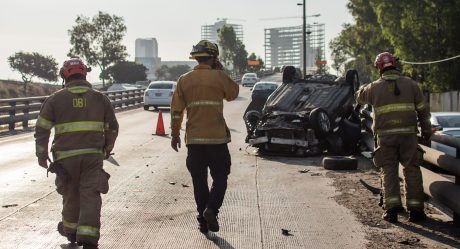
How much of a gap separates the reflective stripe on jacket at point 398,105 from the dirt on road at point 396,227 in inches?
39.6

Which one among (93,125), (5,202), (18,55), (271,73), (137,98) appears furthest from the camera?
(271,73)

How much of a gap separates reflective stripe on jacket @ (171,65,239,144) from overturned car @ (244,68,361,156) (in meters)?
6.83

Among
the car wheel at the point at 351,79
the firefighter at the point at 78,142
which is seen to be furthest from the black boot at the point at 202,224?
the car wheel at the point at 351,79

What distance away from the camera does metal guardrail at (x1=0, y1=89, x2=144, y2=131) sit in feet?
68.1

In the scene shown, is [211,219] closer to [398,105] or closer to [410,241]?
[410,241]

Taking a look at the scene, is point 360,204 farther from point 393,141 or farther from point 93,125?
point 93,125

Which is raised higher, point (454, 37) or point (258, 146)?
point (454, 37)

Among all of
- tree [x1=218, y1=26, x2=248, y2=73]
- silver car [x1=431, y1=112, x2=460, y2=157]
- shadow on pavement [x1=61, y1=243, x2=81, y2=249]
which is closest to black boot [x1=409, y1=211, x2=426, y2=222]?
shadow on pavement [x1=61, y1=243, x2=81, y2=249]

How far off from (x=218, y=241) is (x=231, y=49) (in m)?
106

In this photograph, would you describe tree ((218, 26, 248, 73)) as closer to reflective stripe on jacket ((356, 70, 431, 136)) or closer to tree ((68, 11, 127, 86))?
tree ((68, 11, 127, 86))

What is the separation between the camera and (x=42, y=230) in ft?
21.9

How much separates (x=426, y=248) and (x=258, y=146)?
783 centimetres

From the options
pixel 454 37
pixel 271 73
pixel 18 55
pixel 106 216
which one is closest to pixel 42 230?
pixel 106 216

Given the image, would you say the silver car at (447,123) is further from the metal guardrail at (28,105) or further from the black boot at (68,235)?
the metal guardrail at (28,105)
